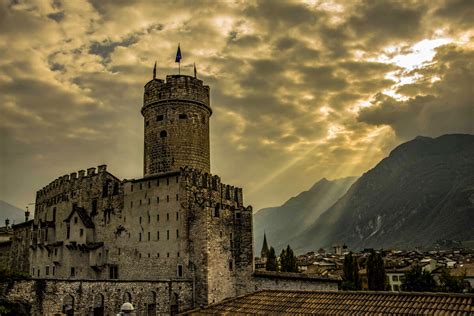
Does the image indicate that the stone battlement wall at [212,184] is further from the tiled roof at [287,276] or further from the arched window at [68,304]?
the arched window at [68,304]

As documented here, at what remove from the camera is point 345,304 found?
24094 millimetres

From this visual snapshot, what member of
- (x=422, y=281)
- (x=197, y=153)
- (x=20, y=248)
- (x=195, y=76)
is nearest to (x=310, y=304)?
(x=197, y=153)

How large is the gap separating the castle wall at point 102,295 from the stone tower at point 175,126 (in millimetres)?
12479

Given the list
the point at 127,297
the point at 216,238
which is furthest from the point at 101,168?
the point at 127,297

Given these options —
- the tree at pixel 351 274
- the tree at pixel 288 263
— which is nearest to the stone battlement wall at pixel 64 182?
the tree at pixel 288 263

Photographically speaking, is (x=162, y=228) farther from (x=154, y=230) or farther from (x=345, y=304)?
(x=345, y=304)

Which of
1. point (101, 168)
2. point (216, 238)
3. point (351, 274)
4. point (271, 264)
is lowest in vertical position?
point (351, 274)

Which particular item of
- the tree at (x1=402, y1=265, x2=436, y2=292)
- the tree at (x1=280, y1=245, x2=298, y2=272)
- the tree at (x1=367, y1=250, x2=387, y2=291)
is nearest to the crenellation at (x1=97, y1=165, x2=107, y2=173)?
the tree at (x1=280, y1=245, x2=298, y2=272)

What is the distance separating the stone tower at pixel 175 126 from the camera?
47.7 meters

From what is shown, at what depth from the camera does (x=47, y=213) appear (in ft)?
182

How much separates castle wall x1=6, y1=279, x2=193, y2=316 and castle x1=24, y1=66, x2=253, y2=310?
0.58 metres

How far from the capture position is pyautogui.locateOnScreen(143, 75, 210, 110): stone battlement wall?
49.0 metres

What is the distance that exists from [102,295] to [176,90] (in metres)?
22.2

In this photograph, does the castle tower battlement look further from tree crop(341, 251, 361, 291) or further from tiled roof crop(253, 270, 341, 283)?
tree crop(341, 251, 361, 291)
